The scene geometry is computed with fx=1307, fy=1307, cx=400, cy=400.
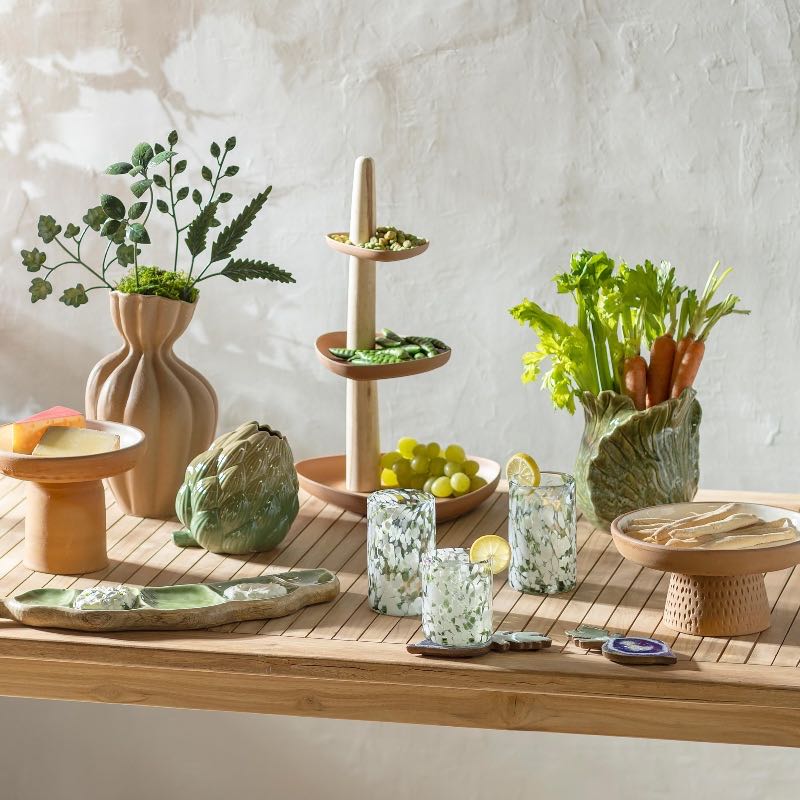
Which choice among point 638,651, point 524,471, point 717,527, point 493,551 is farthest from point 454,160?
point 638,651

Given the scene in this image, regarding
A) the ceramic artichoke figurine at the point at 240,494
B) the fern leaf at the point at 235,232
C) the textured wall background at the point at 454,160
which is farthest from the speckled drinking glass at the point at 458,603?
the textured wall background at the point at 454,160

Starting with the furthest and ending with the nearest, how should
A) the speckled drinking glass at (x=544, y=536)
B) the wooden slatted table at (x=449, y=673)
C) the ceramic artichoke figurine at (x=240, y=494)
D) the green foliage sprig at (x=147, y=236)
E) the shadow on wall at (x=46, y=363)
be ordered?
1. the shadow on wall at (x=46, y=363)
2. the green foliage sprig at (x=147, y=236)
3. the ceramic artichoke figurine at (x=240, y=494)
4. the speckled drinking glass at (x=544, y=536)
5. the wooden slatted table at (x=449, y=673)

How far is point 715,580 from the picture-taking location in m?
1.40

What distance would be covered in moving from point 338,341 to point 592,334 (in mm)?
379

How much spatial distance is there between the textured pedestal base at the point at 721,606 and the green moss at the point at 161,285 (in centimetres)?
81

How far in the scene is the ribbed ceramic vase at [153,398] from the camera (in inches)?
69.9

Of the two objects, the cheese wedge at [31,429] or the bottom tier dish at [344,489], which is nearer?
the cheese wedge at [31,429]

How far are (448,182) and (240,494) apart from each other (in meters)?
1.03

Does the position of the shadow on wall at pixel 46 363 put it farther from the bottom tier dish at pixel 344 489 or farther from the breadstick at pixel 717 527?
the breadstick at pixel 717 527

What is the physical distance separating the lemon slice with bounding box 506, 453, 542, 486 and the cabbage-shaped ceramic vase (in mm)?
106

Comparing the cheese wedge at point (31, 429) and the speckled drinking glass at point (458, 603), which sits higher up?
the cheese wedge at point (31, 429)

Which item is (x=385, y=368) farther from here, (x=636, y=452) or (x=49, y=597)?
(x=49, y=597)

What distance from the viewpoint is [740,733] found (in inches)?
50.3

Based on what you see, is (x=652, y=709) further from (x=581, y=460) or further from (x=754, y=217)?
(x=754, y=217)
